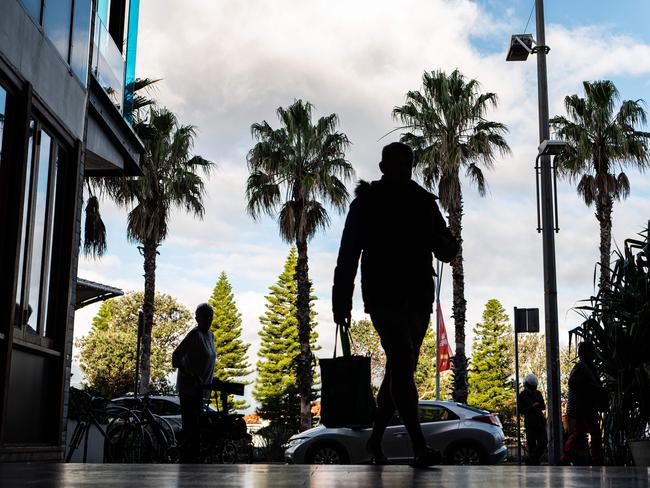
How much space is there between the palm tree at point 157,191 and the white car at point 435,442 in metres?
15.1

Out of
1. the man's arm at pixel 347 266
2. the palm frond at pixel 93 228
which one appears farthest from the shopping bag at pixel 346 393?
the palm frond at pixel 93 228

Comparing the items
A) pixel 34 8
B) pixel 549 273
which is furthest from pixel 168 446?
pixel 549 273

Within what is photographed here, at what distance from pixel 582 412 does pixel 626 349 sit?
2.84m

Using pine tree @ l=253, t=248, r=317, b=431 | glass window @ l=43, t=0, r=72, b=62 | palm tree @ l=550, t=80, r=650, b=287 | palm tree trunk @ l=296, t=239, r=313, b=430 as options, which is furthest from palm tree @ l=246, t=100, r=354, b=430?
pine tree @ l=253, t=248, r=317, b=431

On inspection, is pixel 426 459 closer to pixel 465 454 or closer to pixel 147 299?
pixel 465 454

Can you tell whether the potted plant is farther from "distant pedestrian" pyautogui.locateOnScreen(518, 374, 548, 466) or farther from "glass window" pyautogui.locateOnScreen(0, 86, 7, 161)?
"distant pedestrian" pyautogui.locateOnScreen(518, 374, 548, 466)

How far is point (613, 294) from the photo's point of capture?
8461mm

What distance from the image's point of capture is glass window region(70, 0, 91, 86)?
1016cm

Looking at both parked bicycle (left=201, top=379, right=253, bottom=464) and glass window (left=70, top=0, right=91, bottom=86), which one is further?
parked bicycle (left=201, top=379, right=253, bottom=464)

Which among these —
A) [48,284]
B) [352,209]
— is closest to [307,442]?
[48,284]

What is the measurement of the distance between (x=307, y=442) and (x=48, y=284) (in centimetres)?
965

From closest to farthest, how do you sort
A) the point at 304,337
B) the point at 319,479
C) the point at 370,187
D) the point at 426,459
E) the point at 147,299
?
the point at 319,479 → the point at 426,459 → the point at 370,187 → the point at 147,299 → the point at 304,337

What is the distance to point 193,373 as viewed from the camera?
1033 cm

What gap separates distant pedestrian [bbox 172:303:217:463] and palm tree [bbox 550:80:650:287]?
1079 inches
